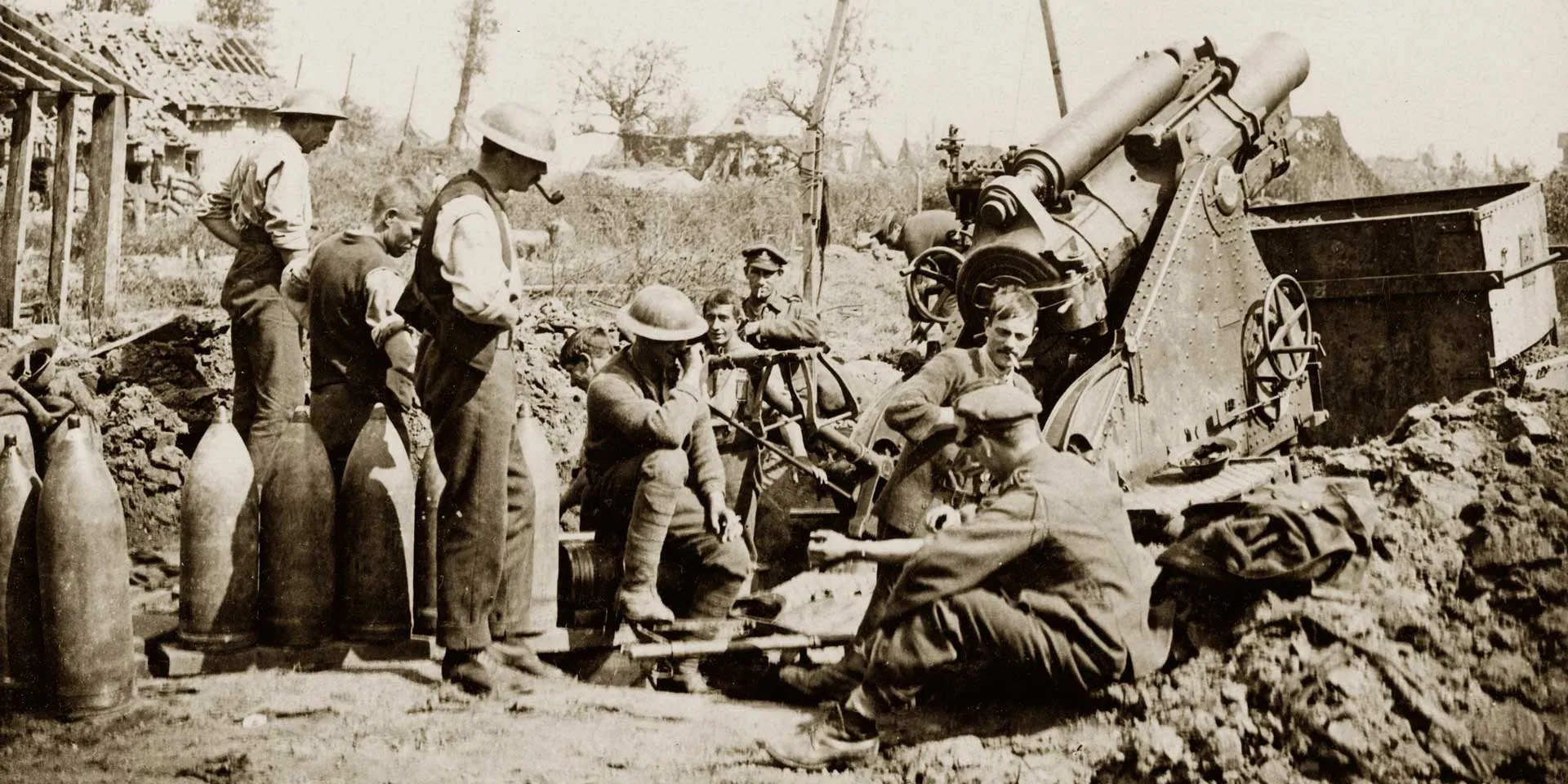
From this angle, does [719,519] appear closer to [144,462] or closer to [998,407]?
[998,407]

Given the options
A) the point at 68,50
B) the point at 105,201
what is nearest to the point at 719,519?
the point at 105,201

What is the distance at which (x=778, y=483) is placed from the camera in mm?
9414

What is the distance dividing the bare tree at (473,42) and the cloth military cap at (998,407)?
23582 millimetres

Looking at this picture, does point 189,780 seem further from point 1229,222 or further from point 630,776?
point 1229,222

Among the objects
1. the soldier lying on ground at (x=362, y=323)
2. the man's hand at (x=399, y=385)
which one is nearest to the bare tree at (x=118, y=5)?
the soldier lying on ground at (x=362, y=323)

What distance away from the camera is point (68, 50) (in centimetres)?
1139

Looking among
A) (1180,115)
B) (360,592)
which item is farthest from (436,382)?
(1180,115)

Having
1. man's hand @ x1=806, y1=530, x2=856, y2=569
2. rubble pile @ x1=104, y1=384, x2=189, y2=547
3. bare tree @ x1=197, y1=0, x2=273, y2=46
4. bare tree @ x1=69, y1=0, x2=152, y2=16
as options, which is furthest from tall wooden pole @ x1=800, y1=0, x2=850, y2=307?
bare tree @ x1=197, y1=0, x2=273, y2=46

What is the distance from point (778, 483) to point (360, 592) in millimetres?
3703

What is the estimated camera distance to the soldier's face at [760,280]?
995 cm

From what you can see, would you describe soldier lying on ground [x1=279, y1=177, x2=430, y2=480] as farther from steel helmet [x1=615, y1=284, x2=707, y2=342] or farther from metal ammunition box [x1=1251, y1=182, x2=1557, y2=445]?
metal ammunition box [x1=1251, y1=182, x2=1557, y2=445]

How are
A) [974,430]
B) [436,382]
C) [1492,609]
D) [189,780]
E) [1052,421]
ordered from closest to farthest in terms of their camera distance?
[189,780]
[974,430]
[1492,609]
[436,382]
[1052,421]

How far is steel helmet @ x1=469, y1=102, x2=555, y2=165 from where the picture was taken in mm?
5910

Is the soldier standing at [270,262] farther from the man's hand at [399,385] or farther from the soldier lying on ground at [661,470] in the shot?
the soldier lying on ground at [661,470]
